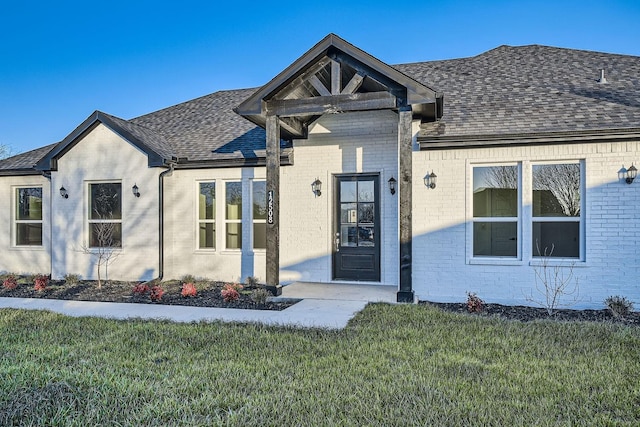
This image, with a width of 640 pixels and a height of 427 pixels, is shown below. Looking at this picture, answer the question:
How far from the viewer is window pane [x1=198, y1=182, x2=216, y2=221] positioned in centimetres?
1081

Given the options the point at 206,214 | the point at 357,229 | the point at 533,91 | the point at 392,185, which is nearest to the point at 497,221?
the point at 392,185

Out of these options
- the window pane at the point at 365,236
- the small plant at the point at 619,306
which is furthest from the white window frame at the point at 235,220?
the small plant at the point at 619,306

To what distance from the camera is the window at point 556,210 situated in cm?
785

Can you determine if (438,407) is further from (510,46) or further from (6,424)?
(510,46)

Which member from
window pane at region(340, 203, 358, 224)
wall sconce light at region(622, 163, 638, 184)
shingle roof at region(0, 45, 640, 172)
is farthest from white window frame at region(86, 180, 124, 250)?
wall sconce light at region(622, 163, 638, 184)

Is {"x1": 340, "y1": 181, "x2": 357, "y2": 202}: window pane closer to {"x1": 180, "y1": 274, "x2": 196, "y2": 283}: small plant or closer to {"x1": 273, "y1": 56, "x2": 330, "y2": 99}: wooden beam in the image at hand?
{"x1": 273, "y1": 56, "x2": 330, "y2": 99}: wooden beam

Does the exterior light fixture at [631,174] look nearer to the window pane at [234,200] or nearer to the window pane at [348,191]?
the window pane at [348,191]

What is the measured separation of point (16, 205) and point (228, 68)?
1054cm

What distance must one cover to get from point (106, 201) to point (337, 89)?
7.17m

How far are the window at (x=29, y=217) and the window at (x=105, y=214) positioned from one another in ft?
8.37

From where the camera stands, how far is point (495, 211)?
27.2ft

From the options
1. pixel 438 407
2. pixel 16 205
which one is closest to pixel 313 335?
pixel 438 407

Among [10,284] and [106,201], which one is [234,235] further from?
[10,284]

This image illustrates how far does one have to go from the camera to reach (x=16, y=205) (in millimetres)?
12320
